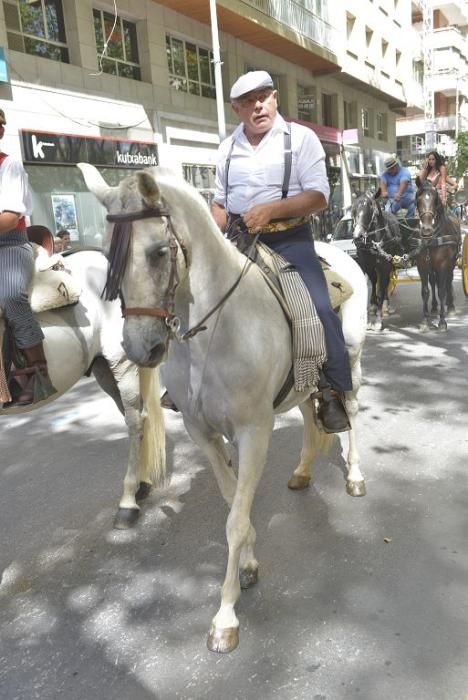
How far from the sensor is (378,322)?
9.55m

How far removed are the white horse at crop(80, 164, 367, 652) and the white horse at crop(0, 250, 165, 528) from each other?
1.06 m

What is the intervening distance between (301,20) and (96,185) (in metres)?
22.2

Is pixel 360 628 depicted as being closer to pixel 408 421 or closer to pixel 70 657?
pixel 70 657

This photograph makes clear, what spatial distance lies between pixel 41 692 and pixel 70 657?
21cm

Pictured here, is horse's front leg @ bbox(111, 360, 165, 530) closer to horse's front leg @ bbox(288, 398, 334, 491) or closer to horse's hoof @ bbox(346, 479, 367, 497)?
horse's front leg @ bbox(288, 398, 334, 491)

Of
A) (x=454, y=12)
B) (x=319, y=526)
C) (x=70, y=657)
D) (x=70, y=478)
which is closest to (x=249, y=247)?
(x=319, y=526)

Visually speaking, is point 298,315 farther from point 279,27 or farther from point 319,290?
point 279,27

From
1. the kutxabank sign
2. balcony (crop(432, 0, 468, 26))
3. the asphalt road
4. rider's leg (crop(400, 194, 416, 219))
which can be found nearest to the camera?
the asphalt road

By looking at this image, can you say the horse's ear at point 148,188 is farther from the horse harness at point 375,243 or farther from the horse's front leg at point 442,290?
the horse harness at point 375,243

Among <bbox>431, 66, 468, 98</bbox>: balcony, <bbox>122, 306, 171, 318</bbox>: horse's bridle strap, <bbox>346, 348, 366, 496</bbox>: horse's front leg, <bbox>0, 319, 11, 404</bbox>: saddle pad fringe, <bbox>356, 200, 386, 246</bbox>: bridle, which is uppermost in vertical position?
<bbox>431, 66, 468, 98</bbox>: balcony

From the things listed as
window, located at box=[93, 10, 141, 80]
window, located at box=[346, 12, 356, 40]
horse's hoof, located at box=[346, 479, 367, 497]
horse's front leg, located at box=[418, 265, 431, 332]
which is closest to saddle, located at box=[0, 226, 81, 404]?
horse's hoof, located at box=[346, 479, 367, 497]

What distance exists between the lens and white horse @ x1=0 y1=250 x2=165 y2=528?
360 cm

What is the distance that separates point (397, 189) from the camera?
1120 cm

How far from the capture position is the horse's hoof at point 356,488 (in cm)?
401
